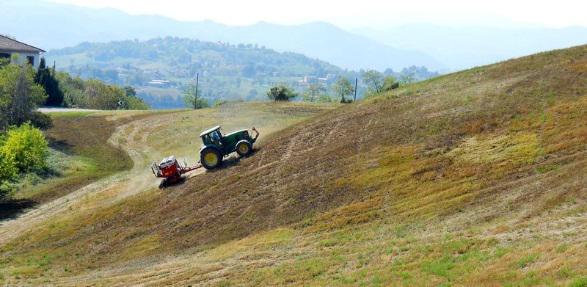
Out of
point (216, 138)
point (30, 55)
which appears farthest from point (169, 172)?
point (30, 55)

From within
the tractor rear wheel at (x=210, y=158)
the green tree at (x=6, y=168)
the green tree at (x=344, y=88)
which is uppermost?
the green tree at (x=344, y=88)

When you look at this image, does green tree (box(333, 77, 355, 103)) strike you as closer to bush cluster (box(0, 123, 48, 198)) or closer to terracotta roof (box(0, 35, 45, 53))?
terracotta roof (box(0, 35, 45, 53))

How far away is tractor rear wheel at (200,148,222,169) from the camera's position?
40.9 m

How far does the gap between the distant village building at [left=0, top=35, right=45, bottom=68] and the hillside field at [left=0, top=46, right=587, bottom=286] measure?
284 feet

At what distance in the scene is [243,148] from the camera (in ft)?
137

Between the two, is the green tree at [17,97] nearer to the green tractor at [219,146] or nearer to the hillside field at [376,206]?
the hillside field at [376,206]

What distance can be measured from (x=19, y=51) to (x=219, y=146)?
98563 mm

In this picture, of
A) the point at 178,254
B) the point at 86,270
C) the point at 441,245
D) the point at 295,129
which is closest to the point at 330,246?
the point at 441,245

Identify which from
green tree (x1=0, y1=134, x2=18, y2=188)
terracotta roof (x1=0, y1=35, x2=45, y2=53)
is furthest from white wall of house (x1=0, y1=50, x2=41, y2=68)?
green tree (x1=0, y1=134, x2=18, y2=188)

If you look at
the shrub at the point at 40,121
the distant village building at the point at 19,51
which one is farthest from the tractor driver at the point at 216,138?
the distant village building at the point at 19,51

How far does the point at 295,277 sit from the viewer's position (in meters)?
23.2

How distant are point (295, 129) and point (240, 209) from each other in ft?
45.4

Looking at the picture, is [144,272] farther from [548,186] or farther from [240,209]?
[548,186]

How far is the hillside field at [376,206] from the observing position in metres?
22.0
